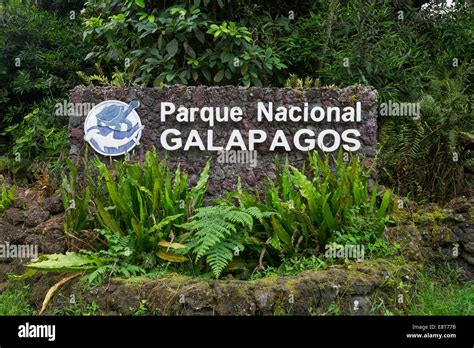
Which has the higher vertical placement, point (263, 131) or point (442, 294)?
point (263, 131)

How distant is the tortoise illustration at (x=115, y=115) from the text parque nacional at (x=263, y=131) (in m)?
0.37

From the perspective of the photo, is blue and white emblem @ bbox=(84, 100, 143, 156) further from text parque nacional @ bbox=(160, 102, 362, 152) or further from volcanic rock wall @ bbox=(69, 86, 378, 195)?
text parque nacional @ bbox=(160, 102, 362, 152)

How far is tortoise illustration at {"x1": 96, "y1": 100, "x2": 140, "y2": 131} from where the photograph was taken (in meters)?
7.29

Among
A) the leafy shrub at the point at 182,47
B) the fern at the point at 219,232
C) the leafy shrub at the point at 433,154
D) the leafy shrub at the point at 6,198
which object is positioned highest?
the leafy shrub at the point at 182,47

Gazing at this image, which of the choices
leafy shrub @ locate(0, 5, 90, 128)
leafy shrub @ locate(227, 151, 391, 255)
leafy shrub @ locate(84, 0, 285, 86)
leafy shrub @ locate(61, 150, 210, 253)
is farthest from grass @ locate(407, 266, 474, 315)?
leafy shrub @ locate(0, 5, 90, 128)

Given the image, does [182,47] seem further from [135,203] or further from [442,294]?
[442,294]

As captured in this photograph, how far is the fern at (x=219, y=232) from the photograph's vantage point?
543 centimetres

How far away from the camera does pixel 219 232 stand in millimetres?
5492

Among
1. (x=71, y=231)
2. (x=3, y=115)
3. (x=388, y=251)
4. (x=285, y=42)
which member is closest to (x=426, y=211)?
(x=388, y=251)

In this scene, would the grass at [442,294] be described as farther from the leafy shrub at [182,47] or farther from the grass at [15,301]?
the grass at [15,301]

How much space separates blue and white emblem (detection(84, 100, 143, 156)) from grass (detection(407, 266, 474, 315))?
11.4 ft

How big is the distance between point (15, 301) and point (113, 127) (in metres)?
2.36

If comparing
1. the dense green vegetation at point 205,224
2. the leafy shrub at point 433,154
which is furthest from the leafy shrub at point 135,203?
the leafy shrub at point 433,154

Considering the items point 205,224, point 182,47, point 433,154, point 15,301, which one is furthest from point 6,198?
point 433,154
